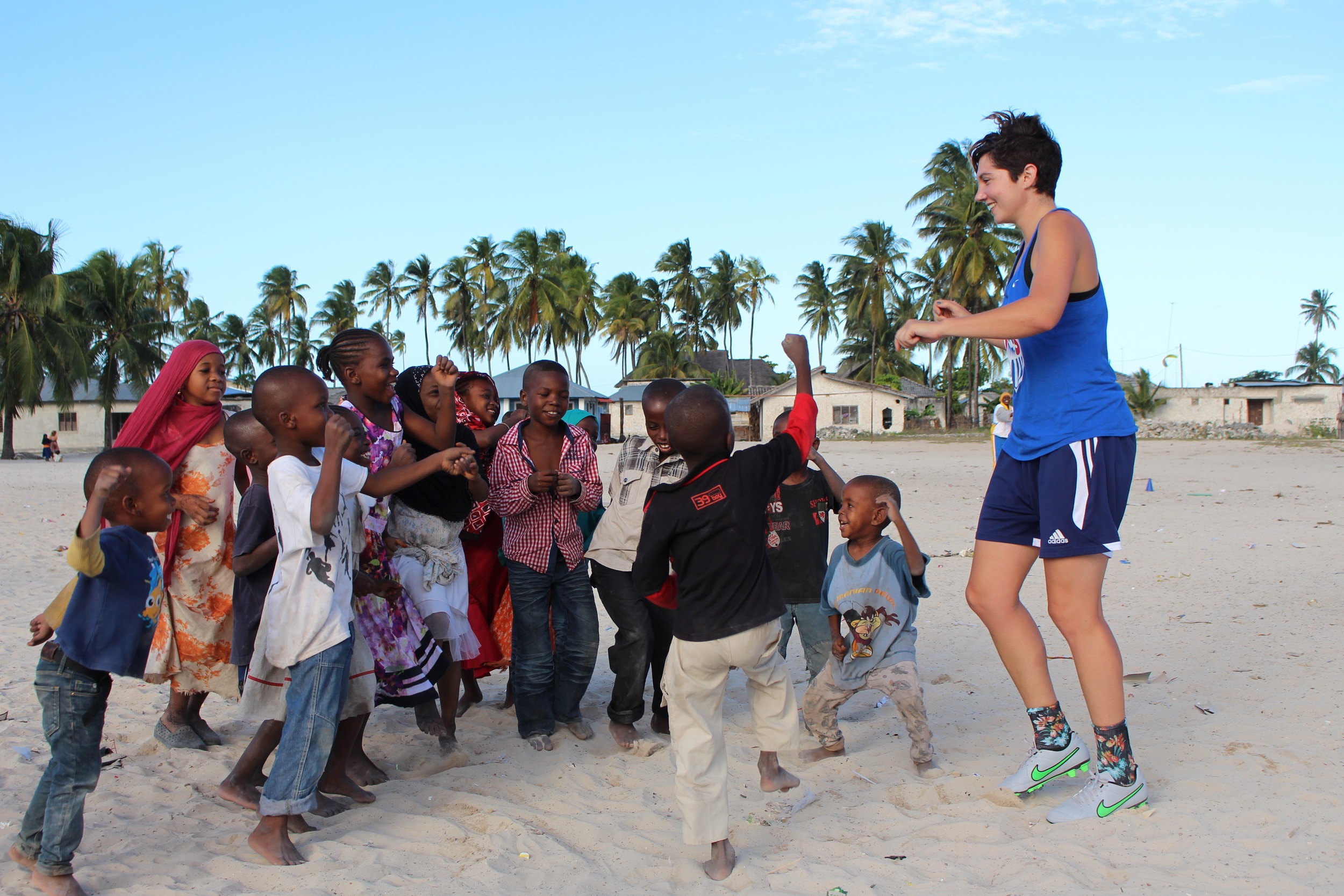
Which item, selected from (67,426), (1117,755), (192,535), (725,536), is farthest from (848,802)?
(67,426)

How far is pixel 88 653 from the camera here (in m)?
2.64

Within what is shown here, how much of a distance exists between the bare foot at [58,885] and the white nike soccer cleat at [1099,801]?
3015 millimetres

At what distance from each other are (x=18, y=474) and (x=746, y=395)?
124 ft

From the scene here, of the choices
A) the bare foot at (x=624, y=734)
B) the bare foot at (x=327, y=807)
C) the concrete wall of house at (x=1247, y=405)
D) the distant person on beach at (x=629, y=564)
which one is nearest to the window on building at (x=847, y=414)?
the concrete wall of house at (x=1247, y=405)

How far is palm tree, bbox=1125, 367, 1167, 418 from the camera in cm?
4562

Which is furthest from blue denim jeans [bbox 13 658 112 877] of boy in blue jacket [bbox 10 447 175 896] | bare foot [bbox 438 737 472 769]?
bare foot [bbox 438 737 472 769]

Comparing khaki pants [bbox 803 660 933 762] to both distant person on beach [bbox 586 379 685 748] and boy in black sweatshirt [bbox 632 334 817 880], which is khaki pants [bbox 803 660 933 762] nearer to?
distant person on beach [bbox 586 379 685 748]

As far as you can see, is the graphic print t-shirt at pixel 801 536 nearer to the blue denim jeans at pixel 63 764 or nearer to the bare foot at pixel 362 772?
the bare foot at pixel 362 772

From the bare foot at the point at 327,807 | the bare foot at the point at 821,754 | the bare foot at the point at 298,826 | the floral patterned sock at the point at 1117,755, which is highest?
the floral patterned sock at the point at 1117,755

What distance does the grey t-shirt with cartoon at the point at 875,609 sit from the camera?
3.89m

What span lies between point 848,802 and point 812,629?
1147 mm

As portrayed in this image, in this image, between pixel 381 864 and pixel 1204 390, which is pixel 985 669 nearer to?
pixel 381 864

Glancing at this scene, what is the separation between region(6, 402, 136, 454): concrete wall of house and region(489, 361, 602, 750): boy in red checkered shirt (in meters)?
50.8

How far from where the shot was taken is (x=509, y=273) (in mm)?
50250
